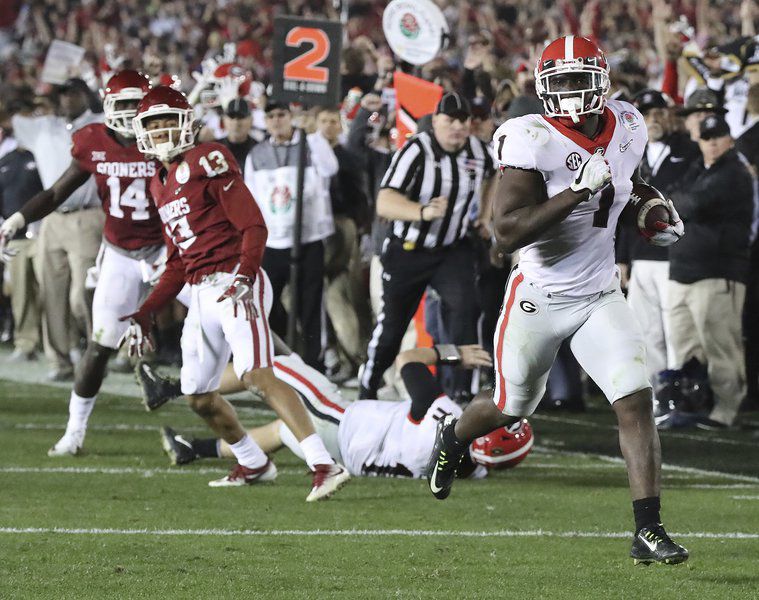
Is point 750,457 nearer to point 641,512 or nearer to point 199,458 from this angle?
point 199,458

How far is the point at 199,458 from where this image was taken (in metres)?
7.93

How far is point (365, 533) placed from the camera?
234 inches

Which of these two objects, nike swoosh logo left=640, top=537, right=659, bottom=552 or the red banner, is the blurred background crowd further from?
nike swoosh logo left=640, top=537, right=659, bottom=552

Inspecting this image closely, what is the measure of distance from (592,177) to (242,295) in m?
2.21

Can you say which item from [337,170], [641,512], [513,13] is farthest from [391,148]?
[513,13]

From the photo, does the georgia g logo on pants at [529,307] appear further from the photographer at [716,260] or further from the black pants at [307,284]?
the black pants at [307,284]

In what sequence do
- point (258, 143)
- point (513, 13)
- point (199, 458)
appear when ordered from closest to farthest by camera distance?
point (199, 458)
point (258, 143)
point (513, 13)

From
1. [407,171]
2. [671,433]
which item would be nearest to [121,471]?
[407,171]

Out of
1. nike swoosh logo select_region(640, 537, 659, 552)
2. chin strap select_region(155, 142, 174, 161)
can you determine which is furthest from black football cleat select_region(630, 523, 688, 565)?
chin strap select_region(155, 142, 174, 161)

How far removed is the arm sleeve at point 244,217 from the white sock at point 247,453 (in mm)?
886

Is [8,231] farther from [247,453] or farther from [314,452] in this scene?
[314,452]

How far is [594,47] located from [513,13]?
17456 mm

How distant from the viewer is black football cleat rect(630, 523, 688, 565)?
15.8ft

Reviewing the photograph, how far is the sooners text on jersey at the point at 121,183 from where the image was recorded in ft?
27.2
